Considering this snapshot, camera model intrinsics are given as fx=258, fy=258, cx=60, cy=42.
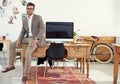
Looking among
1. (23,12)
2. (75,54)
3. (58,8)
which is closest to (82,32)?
(58,8)

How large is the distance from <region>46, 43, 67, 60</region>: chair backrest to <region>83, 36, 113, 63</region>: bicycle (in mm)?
2871

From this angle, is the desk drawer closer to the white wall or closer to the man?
the man

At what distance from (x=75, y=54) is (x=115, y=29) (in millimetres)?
3383

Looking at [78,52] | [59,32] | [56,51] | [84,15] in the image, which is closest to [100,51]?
[84,15]

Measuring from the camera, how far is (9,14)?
7.55 metres

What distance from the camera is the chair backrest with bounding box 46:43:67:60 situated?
4707mm

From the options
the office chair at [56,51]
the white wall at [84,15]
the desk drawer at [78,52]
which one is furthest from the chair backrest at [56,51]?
the white wall at [84,15]

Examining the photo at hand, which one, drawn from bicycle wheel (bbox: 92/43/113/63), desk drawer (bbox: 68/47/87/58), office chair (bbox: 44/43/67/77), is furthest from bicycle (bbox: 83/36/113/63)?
office chair (bbox: 44/43/67/77)

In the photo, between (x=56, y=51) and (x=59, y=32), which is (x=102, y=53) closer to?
(x=59, y=32)

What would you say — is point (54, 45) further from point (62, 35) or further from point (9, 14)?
point (9, 14)

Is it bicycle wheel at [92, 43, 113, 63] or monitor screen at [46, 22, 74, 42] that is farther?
bicycle wheel at [92, 43, 113, 63]

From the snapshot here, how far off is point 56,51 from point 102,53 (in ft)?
10.4

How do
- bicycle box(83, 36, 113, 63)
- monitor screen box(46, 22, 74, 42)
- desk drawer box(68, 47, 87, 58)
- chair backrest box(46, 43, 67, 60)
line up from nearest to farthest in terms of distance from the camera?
chair backrest box(46, 43, 67, 60) → desk drawer box(68, 47, 87, 58) → monitor screen box(46, 22, 74, 42) → bicycle box(83, 36, 113, 63)

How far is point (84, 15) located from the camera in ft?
25.5
